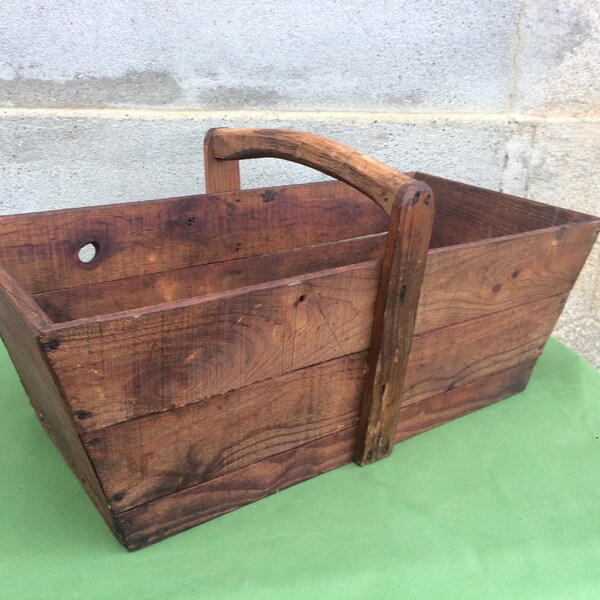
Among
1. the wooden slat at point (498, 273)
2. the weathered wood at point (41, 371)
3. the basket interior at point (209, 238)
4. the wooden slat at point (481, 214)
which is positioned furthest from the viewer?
the wooden slat at point (481, 214)

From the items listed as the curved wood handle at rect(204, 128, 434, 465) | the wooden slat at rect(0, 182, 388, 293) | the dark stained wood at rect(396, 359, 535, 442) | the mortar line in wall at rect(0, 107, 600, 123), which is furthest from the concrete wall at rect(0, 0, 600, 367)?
the dark stained wood at rect(396, 359, 535, 442)

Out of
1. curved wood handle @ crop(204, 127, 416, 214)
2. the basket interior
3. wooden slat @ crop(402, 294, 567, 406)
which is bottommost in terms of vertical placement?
wooden slat @ crop(402, 294, 567, 406)

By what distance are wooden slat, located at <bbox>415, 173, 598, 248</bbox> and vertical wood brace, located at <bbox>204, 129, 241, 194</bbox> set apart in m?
0.47

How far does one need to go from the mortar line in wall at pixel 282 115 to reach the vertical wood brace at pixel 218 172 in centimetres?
29

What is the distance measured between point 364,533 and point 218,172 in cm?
81

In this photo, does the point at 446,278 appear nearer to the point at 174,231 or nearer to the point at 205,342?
the point at 205,342

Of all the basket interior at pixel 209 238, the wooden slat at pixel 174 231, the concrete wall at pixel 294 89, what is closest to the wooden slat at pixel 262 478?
the basket interior at pixel 209 238

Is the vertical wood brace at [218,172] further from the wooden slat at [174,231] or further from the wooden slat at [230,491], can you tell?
the wooden slat at [230,491]

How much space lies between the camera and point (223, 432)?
2.68 ft

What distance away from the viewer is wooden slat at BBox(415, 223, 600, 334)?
3.04ft

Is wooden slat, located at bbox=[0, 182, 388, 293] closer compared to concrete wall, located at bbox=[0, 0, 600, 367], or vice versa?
wooden slat, located at bbox=[0, 182, 388, 293]

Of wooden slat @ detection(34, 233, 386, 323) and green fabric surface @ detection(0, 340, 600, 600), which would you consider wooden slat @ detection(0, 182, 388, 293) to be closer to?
wooden slat @ detection(34, 233, 386, 323)

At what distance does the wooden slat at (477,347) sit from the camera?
1007 millimetres

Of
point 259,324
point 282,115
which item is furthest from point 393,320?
point 282,115
